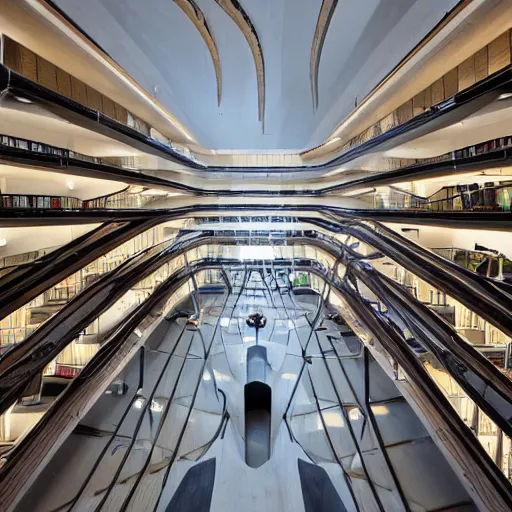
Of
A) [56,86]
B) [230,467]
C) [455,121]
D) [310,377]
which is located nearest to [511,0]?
[455,121]

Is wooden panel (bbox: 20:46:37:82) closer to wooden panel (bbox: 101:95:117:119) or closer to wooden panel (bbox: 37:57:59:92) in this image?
wooden panel (bbox: 37:57:59:92)

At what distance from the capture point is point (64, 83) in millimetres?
612

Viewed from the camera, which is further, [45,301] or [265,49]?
[265,49]

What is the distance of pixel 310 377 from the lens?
1.35 meters

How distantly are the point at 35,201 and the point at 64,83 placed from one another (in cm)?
23

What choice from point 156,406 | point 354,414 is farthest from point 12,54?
point 354,414

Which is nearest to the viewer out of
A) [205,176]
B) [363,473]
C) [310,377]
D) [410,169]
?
[410,169]

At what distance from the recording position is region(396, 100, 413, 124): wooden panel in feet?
2.38

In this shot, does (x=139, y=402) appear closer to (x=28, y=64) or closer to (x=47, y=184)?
(x=47, y=184)

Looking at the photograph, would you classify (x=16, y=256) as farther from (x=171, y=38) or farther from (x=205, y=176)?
(x=205, y=176)

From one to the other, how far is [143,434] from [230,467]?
1.53ft

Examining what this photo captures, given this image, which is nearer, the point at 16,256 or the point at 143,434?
the point at 16,256

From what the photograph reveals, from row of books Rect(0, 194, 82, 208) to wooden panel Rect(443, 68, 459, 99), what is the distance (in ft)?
2.14

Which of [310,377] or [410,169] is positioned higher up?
[410,169]
